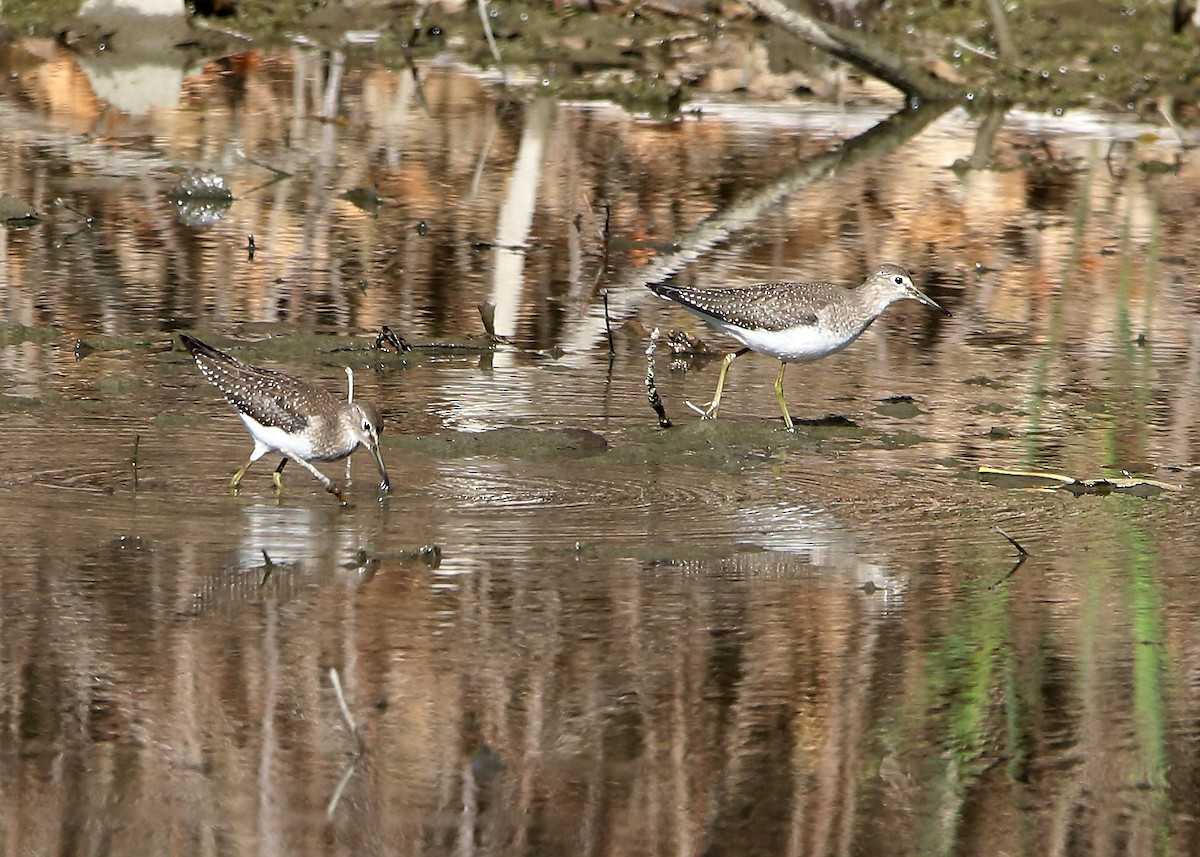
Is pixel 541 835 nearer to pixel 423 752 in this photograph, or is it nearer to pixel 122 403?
pixel 423 752

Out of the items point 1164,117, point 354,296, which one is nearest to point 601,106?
point 1164,117

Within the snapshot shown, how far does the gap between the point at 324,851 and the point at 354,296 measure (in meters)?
6.97

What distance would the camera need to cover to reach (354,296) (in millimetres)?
11648

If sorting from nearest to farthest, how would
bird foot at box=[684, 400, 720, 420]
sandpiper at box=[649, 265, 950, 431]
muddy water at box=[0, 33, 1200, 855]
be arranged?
muddy water at box=[0, 33, 1200, 855]
bird foot at box=[684, 400, 720, 420]
sandpiper at box=[649, 265, 950, 431]

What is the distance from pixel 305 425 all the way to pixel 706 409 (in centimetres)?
232

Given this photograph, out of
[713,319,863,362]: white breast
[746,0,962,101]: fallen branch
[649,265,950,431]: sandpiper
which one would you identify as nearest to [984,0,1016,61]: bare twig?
[746,0,962,101]: fallen branch

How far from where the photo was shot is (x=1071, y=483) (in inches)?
335

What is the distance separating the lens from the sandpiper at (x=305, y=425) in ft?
26.4

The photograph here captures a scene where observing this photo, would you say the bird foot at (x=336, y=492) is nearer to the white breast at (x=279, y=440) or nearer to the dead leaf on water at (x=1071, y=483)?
the white breast at (x=279, y=440)

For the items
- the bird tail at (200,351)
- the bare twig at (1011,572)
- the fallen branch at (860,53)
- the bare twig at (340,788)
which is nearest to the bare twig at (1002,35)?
the fallen branch at (860,53)

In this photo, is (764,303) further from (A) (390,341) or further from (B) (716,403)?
(A) (390,341)

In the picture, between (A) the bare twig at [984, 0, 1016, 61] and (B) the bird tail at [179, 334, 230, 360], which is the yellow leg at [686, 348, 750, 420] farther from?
(A) the bare twig at [984, 0, 1016, 61]

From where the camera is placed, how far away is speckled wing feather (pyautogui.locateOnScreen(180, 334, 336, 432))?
8.06 metres

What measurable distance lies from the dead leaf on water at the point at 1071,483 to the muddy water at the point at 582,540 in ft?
0.25
